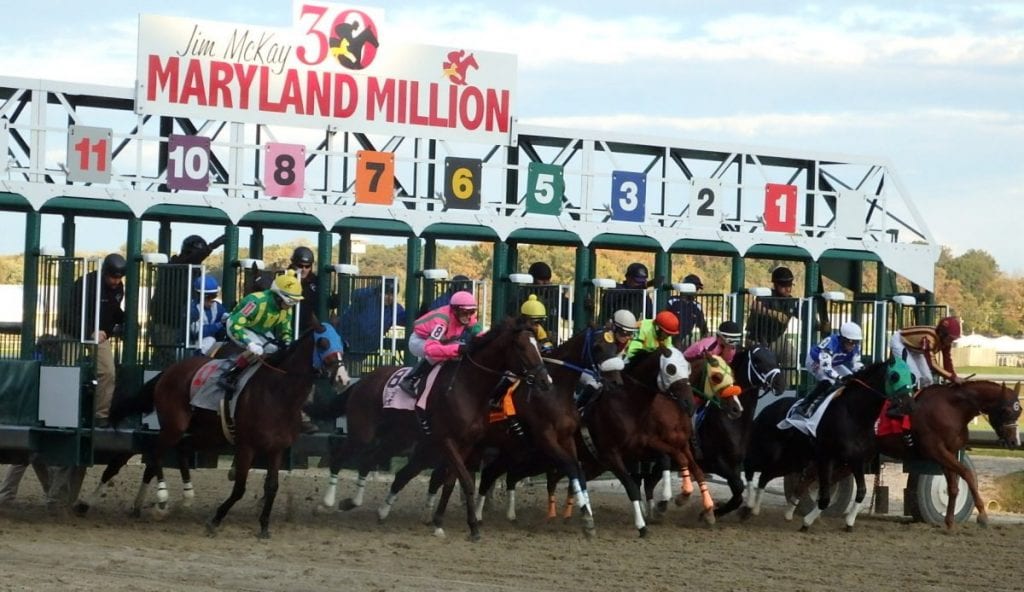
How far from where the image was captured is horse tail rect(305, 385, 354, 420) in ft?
42.1

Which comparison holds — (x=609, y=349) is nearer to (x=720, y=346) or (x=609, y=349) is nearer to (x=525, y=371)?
(x=525, y=371)

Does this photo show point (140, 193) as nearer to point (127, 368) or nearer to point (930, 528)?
point (127, 368)

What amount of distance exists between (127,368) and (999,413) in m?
6.83

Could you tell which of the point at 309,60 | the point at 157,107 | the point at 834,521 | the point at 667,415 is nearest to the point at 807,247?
the point at 834,521

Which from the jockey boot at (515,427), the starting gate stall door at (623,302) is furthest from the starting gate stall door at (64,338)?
the starting gate stall door at (623,302)

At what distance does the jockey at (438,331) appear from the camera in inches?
478

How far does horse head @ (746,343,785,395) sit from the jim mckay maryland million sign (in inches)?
126

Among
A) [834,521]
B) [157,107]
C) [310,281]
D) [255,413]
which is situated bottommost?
[834,521]

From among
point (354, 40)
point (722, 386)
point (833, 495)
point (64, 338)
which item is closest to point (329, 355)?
point (64, 338)

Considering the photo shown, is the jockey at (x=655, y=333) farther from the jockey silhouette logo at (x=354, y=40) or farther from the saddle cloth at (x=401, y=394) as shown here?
the jockey silhouette logo at (x=354, y=40)

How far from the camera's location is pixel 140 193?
508 inches

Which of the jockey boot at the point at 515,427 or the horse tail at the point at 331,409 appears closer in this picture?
the jockey boot at the point at 515,427

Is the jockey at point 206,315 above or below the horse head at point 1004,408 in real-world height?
above

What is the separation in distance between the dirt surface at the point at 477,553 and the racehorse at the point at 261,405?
1.66 ft
